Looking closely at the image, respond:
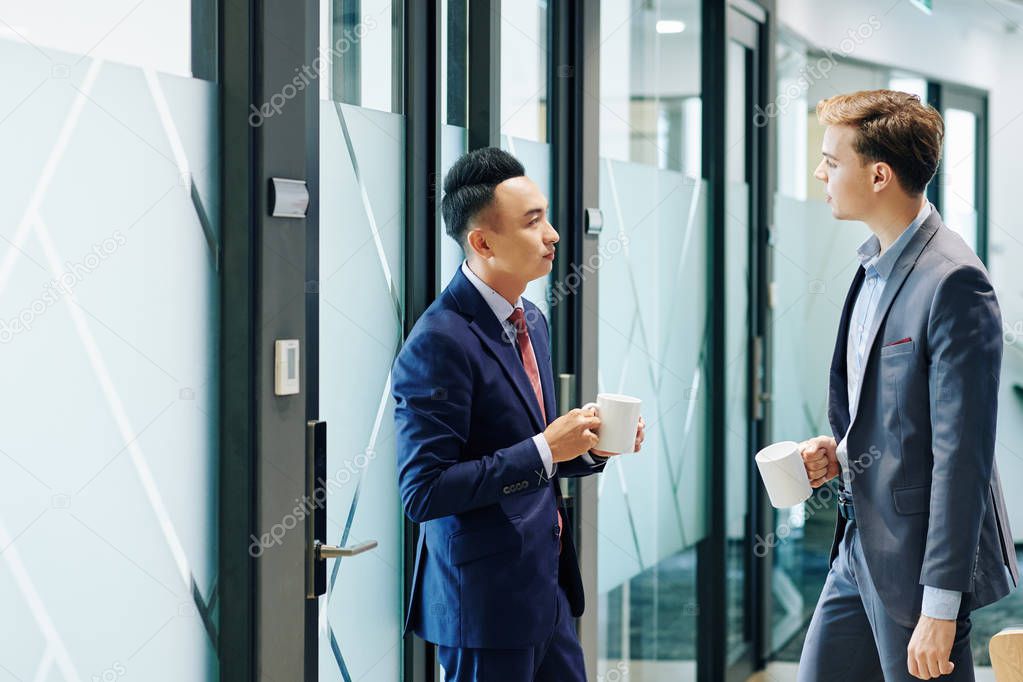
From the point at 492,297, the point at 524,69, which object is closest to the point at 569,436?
the point at 492,297

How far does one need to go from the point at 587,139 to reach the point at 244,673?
1658mm

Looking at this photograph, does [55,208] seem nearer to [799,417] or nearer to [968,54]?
[799,417]

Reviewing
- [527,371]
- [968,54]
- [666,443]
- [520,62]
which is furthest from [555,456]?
[968,54]

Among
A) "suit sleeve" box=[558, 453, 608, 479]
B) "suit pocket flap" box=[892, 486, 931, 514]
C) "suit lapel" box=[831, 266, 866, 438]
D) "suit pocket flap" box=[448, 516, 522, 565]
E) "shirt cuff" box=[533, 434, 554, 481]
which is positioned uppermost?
"suit lapel" box=[831, 266, 866, 438]

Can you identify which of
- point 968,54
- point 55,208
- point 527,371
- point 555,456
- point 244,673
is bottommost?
point 244,673

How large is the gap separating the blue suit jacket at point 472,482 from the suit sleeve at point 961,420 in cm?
63

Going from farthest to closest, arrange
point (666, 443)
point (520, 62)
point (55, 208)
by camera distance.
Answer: point (666, 443) → point (520, 62) → point (55, 208)

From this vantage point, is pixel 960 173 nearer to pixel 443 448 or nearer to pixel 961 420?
pixel 961 420

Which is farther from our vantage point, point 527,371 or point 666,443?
point 666,443

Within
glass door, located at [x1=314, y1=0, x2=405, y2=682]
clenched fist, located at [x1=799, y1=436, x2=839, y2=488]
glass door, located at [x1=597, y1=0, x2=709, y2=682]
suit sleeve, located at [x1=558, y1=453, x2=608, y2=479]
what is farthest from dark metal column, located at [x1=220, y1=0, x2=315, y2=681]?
glass door, located at [x1=597, y1=0, x2=709, y2=682]

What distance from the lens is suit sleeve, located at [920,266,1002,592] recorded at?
1740 mm

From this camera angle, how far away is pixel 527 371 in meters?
2.00

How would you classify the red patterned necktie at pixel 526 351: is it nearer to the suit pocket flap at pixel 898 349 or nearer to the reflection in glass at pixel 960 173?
the suit pocket flap at pixel 898 349

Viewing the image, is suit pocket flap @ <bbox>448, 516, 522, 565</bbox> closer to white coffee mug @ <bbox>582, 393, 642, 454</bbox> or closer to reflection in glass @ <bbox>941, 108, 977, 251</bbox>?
white coffee mug @ <bbox>582, 393, 642, 454</bbox>
